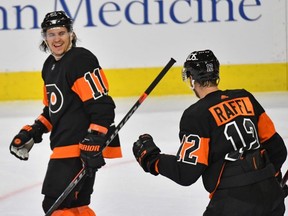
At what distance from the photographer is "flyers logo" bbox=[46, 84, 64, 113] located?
2.77 m

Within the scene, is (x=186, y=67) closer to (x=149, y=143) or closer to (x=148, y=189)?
(x=149, y=143)

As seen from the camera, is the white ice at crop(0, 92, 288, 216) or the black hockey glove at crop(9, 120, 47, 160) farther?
the white ice at crop(0, 92, 288, 216)

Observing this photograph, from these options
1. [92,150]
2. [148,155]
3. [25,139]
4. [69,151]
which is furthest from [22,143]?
[148,155]

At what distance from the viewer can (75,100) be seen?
2.77m

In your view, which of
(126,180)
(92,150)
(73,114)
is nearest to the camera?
(92,150)

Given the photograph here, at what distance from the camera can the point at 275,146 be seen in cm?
248

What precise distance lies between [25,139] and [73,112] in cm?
30

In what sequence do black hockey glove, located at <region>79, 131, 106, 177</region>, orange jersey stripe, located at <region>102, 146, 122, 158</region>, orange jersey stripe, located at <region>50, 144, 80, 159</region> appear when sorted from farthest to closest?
orange jersey stripe, located at <region>102, 146, 122, 158</region>, orange jersey stripe, located at <region>50, 144, 80, 159</region>, black hockey glove, located at <region>79, 131, 106, 177</region>

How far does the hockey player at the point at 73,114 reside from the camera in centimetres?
270

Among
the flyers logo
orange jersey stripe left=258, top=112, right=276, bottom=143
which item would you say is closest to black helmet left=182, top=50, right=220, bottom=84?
orange jersey stripe left=258, top=112, right=276, bottom=143

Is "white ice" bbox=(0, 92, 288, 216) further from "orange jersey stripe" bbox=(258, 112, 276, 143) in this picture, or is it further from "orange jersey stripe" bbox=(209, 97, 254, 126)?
"orange jersey stripe" bbox=(209, 97, 254, 126)

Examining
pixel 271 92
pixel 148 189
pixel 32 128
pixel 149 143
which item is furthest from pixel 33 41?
pixel 149 143

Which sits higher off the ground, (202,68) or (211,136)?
(202,68)

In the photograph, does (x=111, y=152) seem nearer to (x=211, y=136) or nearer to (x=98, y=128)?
(x=98, y=128)
